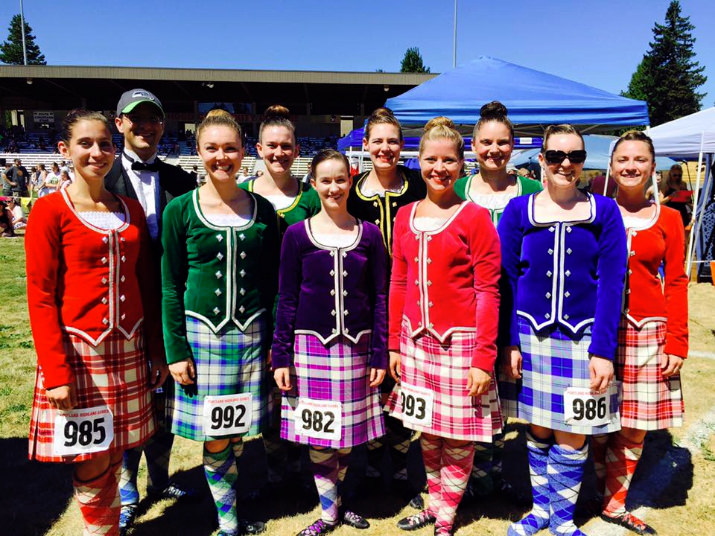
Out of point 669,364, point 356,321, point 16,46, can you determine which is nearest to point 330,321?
point 356,321

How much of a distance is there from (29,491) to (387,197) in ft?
8.91

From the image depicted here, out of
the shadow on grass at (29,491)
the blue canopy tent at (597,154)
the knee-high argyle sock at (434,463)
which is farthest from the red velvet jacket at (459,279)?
the blue canopy tent at (597,154)

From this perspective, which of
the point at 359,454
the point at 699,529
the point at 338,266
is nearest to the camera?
the point at 338,266

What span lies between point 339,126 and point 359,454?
122ft

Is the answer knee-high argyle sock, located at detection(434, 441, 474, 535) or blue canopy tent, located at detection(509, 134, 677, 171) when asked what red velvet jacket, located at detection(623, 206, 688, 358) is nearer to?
knee-high argyle sock, located at detection(434, 441, 474, 535)

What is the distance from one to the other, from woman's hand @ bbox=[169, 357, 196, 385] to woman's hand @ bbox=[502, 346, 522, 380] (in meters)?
1.46

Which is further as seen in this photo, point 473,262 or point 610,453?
point 610,453

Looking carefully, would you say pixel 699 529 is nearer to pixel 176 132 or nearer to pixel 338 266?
pixel 338 266

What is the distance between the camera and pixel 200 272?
7.52 ft

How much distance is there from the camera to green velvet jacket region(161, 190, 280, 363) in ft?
7.43

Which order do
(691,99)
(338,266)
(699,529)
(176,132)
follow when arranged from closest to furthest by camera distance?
(338,266)
(699,529)
(176,132)
(691,99)

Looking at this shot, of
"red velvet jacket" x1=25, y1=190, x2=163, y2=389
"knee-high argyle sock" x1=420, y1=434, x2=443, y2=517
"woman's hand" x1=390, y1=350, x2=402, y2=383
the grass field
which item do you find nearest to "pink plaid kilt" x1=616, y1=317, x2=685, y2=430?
the grass field

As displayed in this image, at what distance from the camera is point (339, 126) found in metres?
38.8

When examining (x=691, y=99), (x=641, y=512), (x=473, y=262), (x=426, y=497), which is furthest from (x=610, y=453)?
(x=691, y=99)
